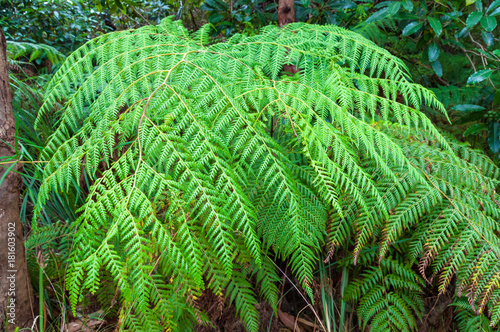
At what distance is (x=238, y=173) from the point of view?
1.13 meters

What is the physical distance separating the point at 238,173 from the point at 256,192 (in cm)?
25

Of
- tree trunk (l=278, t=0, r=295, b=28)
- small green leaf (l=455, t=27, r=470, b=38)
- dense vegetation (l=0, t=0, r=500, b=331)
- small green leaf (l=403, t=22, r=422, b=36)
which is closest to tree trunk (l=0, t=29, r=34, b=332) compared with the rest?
dense vegetation (l=0, t=0, r=500, b=331)

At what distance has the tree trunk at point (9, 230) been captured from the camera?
1.11 metres

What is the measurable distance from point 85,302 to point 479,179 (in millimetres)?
2059

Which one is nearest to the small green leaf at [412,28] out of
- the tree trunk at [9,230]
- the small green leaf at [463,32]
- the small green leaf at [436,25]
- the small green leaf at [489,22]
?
the small green leaf at [436,25]

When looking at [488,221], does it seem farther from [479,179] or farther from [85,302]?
[85,302]

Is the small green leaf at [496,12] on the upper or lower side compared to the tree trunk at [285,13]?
lower

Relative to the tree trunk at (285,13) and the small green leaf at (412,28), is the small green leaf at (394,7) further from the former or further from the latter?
the tree trunk at (285,13)

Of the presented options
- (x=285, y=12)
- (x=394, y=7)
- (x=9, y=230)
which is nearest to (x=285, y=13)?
(x=285, y=12)

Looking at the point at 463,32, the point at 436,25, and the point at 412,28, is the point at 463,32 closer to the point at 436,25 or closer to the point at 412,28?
the point at 436,25

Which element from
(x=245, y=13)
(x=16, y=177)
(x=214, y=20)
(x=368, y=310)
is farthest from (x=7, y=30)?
(x=368, y=310)

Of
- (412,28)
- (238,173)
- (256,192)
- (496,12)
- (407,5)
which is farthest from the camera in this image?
(412,28)

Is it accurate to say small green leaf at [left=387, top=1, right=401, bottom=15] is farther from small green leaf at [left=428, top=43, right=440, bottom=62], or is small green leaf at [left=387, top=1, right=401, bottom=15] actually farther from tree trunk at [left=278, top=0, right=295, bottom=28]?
tree trunk at [left=278, top=0, right=295, bottom=28]

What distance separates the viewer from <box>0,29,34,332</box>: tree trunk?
43.7 inches
